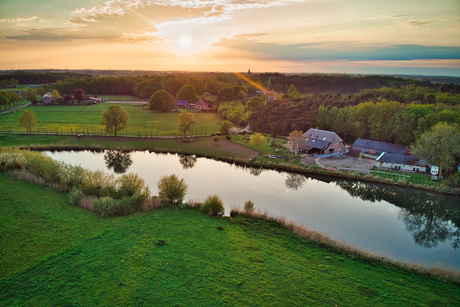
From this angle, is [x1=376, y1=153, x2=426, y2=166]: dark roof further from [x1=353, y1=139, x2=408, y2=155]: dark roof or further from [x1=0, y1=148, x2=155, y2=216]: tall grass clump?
[x1=0, y1=148, x2=155, y2=216]: tall grass clump

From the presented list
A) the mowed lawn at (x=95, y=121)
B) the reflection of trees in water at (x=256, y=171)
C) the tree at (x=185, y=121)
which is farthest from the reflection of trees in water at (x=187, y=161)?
the mowed lawn at (x=95, y=121)

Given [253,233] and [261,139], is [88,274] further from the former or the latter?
[261,139]

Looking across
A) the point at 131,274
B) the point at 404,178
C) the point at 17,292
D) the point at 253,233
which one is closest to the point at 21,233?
the point at 17,292

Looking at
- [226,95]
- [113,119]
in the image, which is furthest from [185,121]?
[226,95]

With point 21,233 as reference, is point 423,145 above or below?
above

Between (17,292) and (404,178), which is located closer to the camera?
(17,292)

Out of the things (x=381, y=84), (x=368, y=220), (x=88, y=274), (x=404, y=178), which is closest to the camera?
(x=88, y=274)

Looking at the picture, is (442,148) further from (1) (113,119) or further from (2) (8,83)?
(2) (8,83)

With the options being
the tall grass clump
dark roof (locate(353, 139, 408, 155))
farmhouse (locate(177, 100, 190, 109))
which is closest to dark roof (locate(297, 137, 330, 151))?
dark roof (locate(353, 139, 408, 155))
